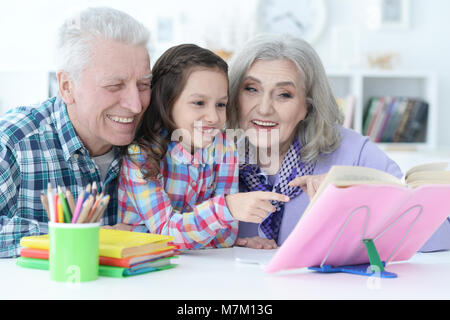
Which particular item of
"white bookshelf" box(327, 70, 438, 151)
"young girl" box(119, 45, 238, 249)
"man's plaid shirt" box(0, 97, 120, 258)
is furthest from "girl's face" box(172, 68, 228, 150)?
"white bookshelf" box(327, 70, 438, 151)

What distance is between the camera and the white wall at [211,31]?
378 cm

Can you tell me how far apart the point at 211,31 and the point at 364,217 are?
2848 mm

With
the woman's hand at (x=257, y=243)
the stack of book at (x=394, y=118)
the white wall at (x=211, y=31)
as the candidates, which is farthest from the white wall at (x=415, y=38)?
the woman's hand at (x=257, y=243)

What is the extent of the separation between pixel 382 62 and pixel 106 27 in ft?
9.28

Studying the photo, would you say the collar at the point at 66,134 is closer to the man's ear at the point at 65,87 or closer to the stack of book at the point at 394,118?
the man's ear at the point at 65,87

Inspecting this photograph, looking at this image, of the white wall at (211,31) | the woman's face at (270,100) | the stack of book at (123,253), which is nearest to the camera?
the stack of book at (123,253)

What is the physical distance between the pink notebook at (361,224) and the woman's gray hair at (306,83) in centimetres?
56

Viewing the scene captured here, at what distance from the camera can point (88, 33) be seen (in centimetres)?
148

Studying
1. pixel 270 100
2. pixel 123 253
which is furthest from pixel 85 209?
pixel 270 100

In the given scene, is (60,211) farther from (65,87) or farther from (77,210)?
(65,87)

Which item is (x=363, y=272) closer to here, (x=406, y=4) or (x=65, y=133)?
(x=65, y=133)

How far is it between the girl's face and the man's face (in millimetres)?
115

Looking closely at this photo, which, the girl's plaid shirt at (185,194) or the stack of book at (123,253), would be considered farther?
the girl's plaid shirt at (185,194)
